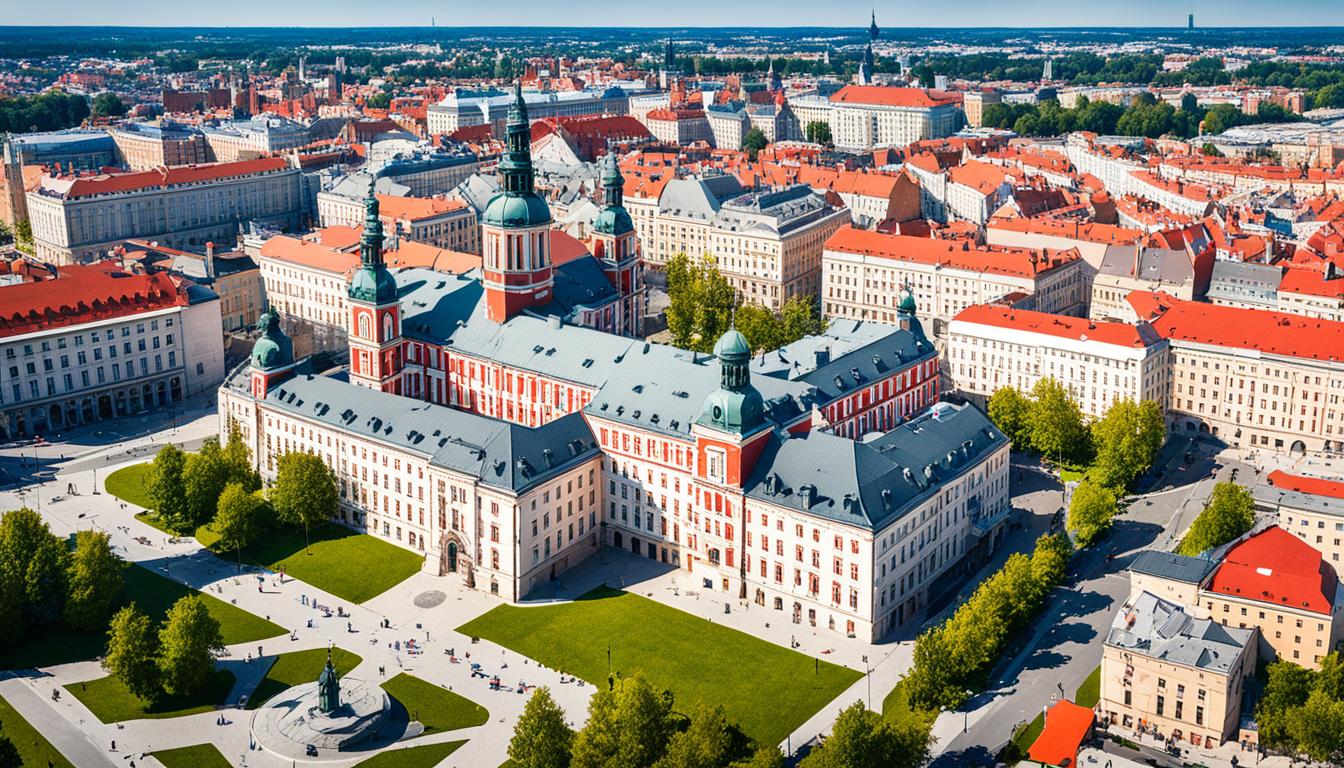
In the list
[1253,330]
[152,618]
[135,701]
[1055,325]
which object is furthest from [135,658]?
[1253,330]

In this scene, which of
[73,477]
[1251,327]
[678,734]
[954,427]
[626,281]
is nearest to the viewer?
[678,734]

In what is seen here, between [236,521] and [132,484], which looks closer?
[236,521]

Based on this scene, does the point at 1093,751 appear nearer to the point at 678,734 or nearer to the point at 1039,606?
the point at 1039,606

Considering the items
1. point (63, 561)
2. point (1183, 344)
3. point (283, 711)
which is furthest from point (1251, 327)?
point (63, 561)

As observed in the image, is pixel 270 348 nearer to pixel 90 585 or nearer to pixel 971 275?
pixel 90 585

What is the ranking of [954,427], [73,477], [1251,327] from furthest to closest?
1. [1251,327]
2. [73,477]
3. [954,427]

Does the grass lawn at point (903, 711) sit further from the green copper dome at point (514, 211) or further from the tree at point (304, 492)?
the green copper dome at point (514, 211)
